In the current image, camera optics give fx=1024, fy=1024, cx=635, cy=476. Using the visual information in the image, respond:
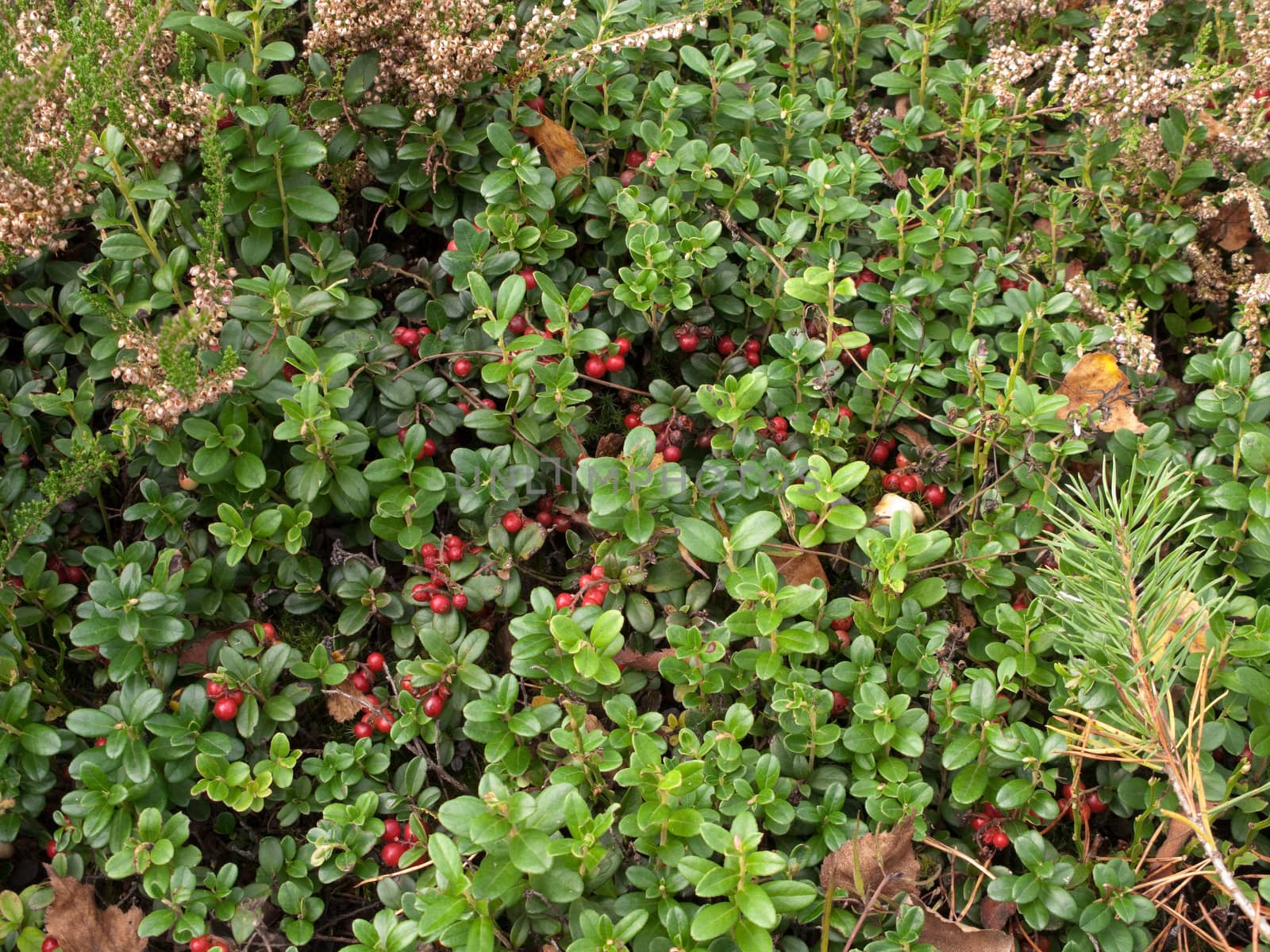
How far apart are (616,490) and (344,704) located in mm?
991

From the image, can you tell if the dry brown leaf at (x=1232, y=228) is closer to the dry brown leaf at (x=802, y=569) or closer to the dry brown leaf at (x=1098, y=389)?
the dry brown leaf at (x=1098, y=389)

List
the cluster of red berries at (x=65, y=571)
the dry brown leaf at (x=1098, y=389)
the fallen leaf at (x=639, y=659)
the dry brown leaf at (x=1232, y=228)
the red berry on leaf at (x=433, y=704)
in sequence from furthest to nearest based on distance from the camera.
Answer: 1. the dry brown leaf at (x=1232, y=228)
2. the dry brown leaf at (x=1098, y=389)
3. the cluster of red berries at (x=65, y=571)
4. the fallen leaf at (x=639, y=659)
5. the red berry on leaf at (x=433, y=704)

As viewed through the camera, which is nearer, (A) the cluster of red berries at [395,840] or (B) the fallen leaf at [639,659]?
(A) the cluster of red berries at [395,840]

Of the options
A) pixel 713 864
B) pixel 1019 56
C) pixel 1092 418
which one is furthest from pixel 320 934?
pixel 1019 56

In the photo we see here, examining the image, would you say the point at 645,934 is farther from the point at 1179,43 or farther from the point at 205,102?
the point at 1179,43

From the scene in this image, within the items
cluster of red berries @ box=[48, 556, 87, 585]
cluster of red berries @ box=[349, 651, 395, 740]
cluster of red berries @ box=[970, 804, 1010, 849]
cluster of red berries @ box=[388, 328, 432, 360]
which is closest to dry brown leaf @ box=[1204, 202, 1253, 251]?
cluster of red berries @ box=[970, 804, 1010, 849]

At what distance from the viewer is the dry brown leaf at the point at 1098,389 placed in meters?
3.22

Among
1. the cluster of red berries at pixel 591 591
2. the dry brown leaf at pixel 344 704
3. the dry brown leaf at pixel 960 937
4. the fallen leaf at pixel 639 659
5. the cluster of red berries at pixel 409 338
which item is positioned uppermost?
the cluster of red berries at pixel 409 338

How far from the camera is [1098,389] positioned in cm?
329

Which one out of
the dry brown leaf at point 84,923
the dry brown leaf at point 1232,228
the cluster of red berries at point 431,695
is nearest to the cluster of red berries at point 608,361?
the cluster of red berries at point 431,695

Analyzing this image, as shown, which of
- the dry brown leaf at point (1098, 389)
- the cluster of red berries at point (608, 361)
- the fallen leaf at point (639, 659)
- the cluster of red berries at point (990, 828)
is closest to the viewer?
the cluster of red berries at point (990, 828)

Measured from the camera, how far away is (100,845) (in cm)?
249

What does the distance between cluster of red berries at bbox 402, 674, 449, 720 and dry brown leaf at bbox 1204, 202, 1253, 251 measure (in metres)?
3.15

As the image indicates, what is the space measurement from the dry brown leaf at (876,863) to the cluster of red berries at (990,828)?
18 cm
